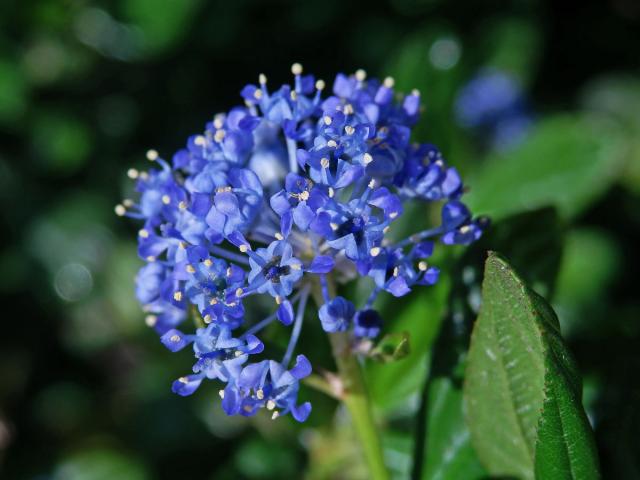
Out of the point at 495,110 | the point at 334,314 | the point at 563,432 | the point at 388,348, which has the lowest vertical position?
the point at 563,432

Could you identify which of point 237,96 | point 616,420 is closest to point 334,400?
point 616,420

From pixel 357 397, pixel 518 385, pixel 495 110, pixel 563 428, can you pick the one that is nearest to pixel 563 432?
pixel 563 428

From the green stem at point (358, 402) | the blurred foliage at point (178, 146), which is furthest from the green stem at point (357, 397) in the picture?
the blurred foliage at point (178, 146)

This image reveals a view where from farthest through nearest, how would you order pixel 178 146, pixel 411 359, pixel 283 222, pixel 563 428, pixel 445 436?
pixel 178 146 < pixel 411 359 < pixel 445 436 < pixel 283 222 < pixel 563 428

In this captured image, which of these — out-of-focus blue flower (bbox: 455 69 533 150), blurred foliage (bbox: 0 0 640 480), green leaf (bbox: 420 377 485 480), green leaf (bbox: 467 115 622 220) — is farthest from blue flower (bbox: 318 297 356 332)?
out-of-focus blue flower (bbox: 455 69 533 150)

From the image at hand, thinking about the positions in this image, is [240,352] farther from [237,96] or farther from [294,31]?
[294,31]

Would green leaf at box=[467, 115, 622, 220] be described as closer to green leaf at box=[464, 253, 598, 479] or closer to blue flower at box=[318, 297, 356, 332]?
green leaf at box=[464, 253, 598, 479]

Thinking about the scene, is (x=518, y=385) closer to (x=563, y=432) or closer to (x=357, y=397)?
(x=563, y=432)
